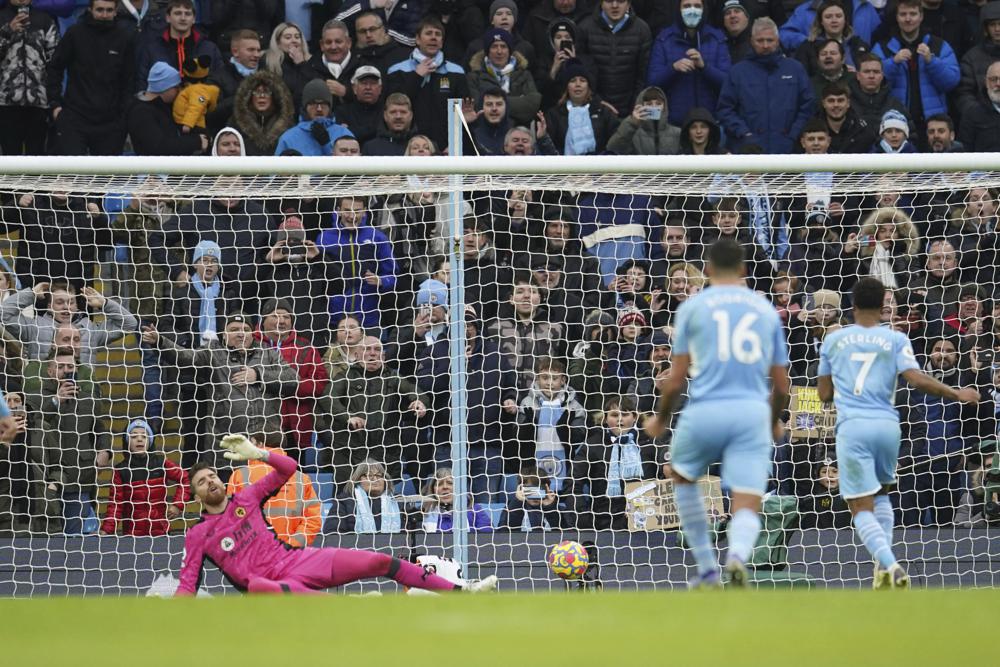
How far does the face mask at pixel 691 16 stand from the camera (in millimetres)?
13258

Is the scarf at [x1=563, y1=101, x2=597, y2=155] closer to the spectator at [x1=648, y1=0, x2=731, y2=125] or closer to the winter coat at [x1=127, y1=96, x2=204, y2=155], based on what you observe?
the spectator at [x1=648, y1=0, x2=731, y2=125]

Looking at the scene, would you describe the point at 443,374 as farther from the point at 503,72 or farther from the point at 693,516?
the point at 503,72

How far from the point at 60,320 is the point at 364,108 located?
353 centimetres

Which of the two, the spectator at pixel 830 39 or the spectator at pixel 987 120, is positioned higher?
the spectator at pixel 830 39

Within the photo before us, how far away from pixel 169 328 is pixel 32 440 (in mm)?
1341

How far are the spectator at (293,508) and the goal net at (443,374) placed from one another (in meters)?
0.02

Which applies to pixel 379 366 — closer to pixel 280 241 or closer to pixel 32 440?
pixel 280 241

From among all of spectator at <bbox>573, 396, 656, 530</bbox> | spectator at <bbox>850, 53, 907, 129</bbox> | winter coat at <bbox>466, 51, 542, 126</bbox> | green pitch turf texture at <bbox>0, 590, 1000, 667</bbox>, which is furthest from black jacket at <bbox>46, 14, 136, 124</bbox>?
green pitch turf texture at <bbox>0, 590, 1000, 667</bbox>

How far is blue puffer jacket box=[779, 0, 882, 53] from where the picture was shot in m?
13.7

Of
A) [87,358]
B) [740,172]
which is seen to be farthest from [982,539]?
[87,358]

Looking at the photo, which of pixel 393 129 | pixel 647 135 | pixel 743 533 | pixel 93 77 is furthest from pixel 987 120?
pixel 93 77

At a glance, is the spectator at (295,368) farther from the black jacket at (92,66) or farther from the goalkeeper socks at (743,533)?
the goalkeeper socks at (743,533)

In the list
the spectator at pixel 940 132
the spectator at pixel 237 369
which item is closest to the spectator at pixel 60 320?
the spectator at pixel 237 369

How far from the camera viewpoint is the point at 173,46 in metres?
12.7
